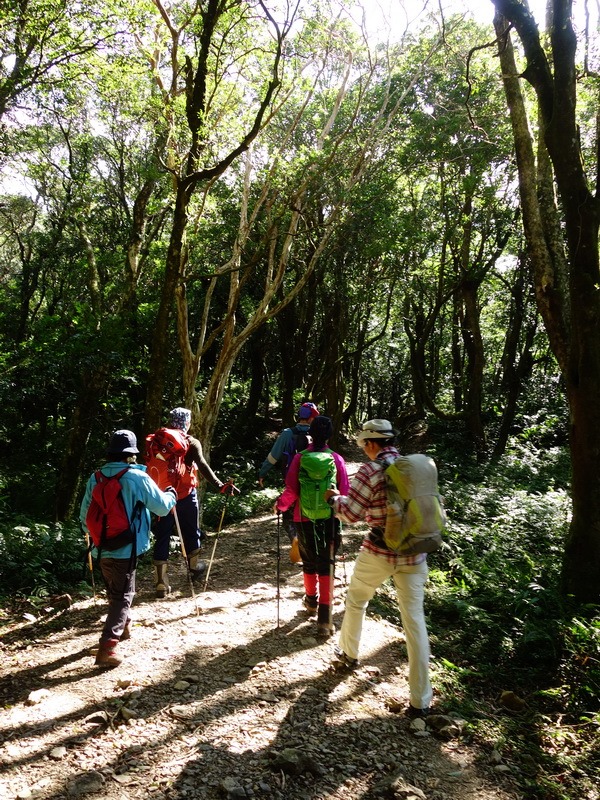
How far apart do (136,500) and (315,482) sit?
175cm

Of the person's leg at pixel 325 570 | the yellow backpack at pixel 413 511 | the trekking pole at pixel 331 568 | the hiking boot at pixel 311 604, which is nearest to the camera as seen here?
the yellow backpack at pixel 413 511

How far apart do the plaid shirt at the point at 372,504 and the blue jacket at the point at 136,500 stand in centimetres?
175

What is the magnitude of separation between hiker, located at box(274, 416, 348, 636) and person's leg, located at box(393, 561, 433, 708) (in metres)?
1.21

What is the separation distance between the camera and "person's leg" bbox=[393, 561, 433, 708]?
430cm

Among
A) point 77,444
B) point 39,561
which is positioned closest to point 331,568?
point 39,561

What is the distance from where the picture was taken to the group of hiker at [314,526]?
4.38m

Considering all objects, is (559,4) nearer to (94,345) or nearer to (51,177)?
(94,345)

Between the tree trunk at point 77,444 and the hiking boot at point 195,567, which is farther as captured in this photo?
the tree trunk at point 77,444

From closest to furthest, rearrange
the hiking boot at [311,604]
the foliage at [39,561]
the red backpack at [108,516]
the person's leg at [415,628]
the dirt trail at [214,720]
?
the dirt trail at [214,720]
the person's leg at [415,628]
the red backpack at [108,516]
the hiking boot at [311,604]
the foliage at [39,561]

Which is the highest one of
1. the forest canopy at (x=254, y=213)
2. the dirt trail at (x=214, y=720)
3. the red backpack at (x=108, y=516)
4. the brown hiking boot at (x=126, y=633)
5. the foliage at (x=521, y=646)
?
the forest canopy at (x=254, y=213)

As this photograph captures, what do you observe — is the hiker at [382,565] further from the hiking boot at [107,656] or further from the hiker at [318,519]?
the hiking boot at [107,656]

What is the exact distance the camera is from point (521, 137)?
812cm

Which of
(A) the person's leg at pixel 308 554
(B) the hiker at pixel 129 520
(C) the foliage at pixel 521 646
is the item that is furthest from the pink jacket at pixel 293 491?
(C) the foliage at pixel 521 646

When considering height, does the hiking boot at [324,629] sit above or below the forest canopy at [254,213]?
below
